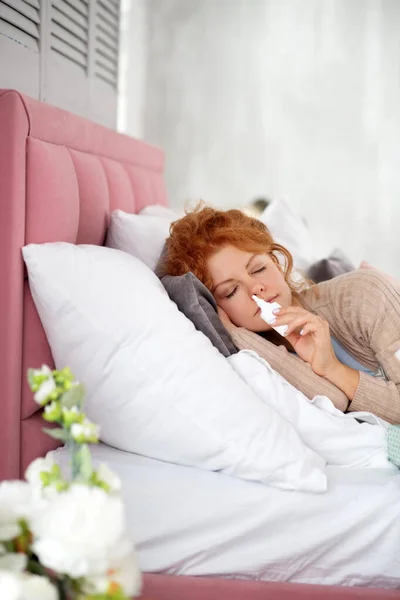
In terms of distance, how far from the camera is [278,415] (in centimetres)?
136

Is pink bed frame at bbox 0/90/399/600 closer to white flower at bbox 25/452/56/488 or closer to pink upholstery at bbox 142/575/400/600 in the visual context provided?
pink upholstery at bbox 142/575/400/600

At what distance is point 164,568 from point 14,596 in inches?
28.4

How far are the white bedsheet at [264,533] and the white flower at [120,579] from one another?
63 cm

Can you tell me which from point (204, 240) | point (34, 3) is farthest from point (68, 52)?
point (204, 240)

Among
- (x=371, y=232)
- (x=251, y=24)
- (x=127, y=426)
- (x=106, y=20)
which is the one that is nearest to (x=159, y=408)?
(x=127, y=426)

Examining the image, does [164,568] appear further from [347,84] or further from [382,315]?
[347,84]

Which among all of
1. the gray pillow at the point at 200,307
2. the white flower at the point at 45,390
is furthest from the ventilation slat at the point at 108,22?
the white flower at the point at 45,390

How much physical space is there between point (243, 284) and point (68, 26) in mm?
1328

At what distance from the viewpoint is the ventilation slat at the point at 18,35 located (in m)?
2.00

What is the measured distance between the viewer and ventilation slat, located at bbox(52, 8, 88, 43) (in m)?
2.42

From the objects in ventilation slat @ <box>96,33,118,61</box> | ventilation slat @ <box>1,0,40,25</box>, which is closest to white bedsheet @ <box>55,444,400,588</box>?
ventilation slat @ <box>1,0,40,25</box>

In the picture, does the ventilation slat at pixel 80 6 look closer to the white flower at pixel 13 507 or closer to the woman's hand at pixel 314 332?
the woman's hand at pixel 314 332

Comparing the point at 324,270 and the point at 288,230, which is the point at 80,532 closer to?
the point at 324,270

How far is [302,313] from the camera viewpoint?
1627 mm
